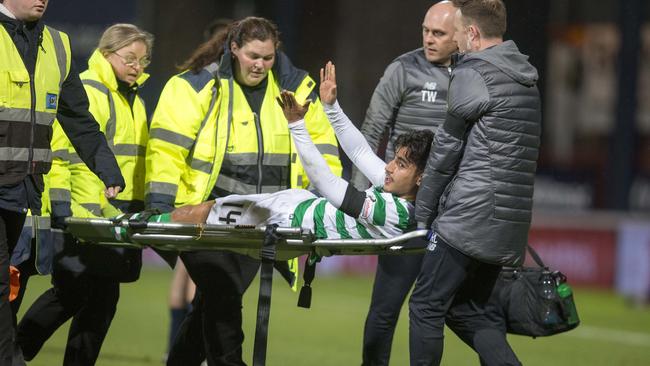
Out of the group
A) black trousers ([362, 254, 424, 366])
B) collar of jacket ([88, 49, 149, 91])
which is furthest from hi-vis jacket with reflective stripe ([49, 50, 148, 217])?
black trousers ([362, 254, 424, 366])

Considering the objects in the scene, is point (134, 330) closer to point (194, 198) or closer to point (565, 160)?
point (194, 198)

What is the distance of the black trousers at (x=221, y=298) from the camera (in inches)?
247

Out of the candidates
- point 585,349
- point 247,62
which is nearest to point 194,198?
point 247,62

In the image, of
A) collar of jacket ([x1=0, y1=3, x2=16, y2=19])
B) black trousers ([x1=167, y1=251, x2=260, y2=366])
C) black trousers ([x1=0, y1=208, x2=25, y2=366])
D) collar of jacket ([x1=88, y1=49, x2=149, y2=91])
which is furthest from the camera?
collar of jacket ([x1=88, y1=49, x2=149, y2=91])

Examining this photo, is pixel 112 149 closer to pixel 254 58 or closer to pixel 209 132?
pixel 209 132

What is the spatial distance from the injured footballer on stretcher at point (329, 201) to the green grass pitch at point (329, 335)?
2553mm

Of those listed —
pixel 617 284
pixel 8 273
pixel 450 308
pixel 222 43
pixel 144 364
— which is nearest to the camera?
pixel 8 273

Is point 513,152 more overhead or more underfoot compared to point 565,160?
more overhead

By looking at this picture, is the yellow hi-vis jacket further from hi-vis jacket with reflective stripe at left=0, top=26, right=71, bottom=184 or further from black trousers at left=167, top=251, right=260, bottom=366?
hi-vis jacket with reflective stripe at left=0, top=26, right=71, bottom=184

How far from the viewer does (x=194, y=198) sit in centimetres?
656

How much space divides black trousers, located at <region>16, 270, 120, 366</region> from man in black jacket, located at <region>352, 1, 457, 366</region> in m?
1.43

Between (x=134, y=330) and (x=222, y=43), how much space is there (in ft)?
14.2

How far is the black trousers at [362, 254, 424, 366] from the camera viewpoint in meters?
6.74

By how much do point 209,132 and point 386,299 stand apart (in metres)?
1.31
